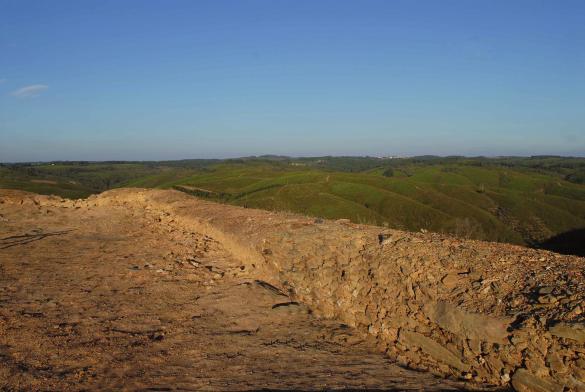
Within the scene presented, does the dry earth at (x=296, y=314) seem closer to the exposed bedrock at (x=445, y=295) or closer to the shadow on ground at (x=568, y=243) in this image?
the exposed bedrock at (x=445, y=295)

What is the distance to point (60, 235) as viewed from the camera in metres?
10.6

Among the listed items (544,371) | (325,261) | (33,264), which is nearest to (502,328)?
(544,371)

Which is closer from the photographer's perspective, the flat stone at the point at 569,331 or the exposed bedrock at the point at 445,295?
the flat stone at the point at 569,331

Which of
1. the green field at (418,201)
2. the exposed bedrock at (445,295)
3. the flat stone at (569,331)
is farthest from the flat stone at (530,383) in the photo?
the green field at (418,201)

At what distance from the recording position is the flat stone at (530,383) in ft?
14.4

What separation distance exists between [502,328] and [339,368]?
1991mm

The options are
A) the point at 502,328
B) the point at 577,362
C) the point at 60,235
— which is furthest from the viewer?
the point at 60,235

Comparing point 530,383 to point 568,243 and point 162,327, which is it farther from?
point 568,243

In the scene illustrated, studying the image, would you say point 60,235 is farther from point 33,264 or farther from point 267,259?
point 267,259

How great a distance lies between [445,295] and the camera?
5.81 meters

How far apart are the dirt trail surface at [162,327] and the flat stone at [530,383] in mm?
650

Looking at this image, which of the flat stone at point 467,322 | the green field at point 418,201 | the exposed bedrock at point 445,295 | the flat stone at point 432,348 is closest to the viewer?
the exposed bedrock at point 445,295

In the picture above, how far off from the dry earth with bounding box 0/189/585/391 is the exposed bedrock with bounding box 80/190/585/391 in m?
0.02

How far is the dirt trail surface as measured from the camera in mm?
4645
